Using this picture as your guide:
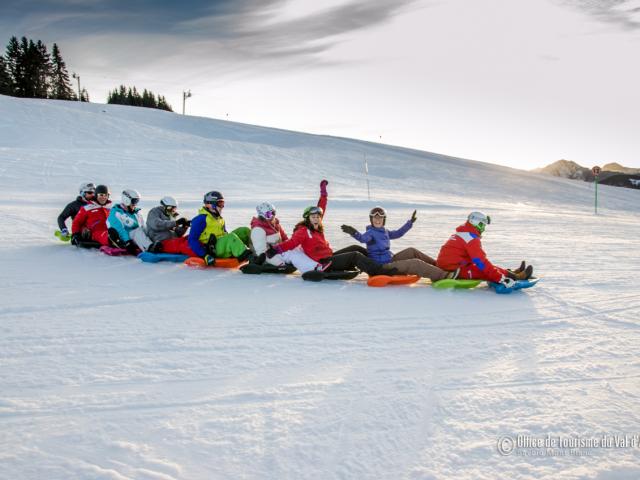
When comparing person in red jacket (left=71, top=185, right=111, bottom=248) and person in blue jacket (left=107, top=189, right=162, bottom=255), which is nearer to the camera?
person in blue jacket (left=107, top=189, right=162, bottom=255)

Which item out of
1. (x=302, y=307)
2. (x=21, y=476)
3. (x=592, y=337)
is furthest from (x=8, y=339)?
(x=592, y=337)

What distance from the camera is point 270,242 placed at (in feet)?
25.8

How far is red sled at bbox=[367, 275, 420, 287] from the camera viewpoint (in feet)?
22.7

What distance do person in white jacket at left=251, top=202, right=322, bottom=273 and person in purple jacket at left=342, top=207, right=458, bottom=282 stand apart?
2.38ft

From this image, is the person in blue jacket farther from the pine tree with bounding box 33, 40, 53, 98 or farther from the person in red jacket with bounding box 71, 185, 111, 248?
the pine tree with bounding box 33, 40, 53, 98

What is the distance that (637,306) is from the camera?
6.12 m

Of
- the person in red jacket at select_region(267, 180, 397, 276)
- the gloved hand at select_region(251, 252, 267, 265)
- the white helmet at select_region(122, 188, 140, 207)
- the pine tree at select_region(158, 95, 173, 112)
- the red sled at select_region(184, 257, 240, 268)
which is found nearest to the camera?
the person in red jacket at select_region(267, 180, 397, 276)

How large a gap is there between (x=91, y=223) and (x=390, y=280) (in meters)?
5.37

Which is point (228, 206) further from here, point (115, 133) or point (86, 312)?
point (115, 133)

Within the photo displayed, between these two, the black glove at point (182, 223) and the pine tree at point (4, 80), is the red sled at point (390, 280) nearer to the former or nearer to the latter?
the black glove at point (182, 223)

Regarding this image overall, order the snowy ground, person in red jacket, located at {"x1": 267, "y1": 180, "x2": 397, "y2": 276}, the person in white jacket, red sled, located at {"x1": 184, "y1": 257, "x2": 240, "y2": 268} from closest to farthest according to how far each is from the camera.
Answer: the snowy ground → person in red jacket, located at {"x1": 267, "y1": 180, "x2": 397, "y2": 276} → the person in white jacket → red sled, located at {"x1": 184, "y1": 257, "x2": 240, "y2": 268}

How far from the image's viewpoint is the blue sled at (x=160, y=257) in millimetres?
8234

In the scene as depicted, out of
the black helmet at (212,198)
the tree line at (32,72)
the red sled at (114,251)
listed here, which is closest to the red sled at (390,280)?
the black helmet at (212,198)

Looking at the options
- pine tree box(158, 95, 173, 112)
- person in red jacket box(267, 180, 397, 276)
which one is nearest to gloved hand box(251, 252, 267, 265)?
person in red jacket box(267, 180, 397, 276)
